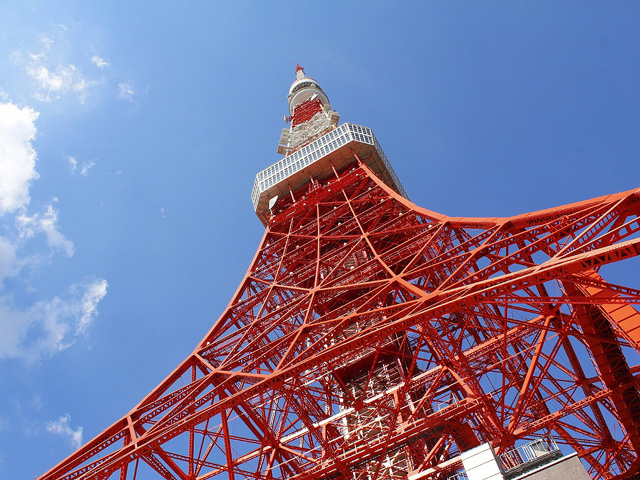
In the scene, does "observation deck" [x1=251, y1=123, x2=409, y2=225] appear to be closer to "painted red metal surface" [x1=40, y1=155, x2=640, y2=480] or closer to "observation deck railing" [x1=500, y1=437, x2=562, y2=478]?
"painted red metal surface" [x1=40, y1=155, x2=640, y2=480]

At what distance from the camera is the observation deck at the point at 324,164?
28261 mm

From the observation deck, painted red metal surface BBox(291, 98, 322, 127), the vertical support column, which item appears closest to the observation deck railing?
the vertical support column

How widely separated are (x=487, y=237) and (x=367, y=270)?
467 cm

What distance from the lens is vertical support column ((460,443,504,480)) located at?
968 cm

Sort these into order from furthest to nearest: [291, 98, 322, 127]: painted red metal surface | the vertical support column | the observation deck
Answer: [291, 98, 322, 127]: painted red metal surface → the observation deck → the vertical support column

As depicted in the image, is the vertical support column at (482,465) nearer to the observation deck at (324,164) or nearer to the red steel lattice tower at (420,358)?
the red steel lattice tower at (420,358)

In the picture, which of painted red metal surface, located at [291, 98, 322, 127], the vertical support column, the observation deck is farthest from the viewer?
painted red metal surface, located at [291, 98, 322, 127]

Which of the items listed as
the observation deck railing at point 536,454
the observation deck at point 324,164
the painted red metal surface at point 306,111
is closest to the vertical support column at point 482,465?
the observation deck railing at point 536,454

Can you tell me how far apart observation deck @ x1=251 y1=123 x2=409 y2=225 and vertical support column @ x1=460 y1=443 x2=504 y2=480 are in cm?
1955

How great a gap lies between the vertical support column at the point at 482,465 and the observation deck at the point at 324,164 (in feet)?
64.2

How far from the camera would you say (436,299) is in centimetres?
1194

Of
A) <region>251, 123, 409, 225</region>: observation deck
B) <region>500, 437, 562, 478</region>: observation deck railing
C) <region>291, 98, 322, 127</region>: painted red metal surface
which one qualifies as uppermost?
<region>291, 98, 322, 127</region>: painted red metal surface

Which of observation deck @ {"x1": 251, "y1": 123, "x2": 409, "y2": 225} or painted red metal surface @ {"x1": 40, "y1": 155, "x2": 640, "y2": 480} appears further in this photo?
observation deck @ {"x1": 251, "y1": 123, "x2": 409, "y2": 225}

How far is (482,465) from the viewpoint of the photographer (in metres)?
9.92
